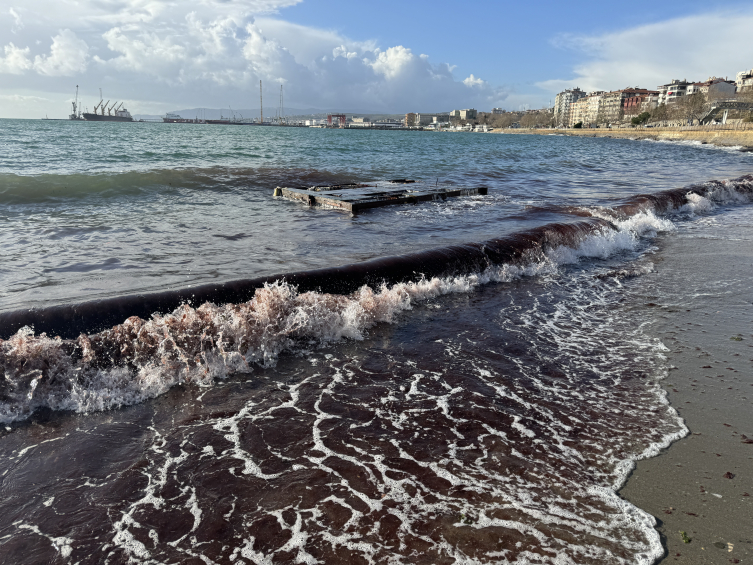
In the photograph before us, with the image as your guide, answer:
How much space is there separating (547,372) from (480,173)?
24.0m

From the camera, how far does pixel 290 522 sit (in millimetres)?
3148

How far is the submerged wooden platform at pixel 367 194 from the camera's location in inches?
593

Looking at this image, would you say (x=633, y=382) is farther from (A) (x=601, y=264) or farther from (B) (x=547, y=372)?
(A) (x=601, y=264)

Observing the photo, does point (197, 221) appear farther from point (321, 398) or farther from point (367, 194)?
point (321, 398)

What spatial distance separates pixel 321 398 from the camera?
478 cm

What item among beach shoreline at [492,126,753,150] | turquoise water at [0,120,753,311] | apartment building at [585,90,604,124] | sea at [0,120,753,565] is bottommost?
sea at [0,120,753,565]

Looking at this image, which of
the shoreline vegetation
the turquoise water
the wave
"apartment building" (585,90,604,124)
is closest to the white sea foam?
the wave

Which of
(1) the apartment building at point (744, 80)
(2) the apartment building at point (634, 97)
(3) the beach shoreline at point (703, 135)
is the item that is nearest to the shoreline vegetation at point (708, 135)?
(3) the beach shoreline at point (703, 135)

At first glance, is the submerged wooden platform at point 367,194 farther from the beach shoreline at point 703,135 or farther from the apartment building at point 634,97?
the apartment building at point 634,97

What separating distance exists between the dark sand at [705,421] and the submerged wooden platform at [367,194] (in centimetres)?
843

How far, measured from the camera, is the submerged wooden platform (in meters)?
15.1

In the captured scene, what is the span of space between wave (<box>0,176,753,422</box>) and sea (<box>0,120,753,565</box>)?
28 mm

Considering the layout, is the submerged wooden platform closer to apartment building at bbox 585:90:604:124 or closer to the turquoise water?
the turquoise water

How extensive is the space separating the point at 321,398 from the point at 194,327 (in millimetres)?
2069
